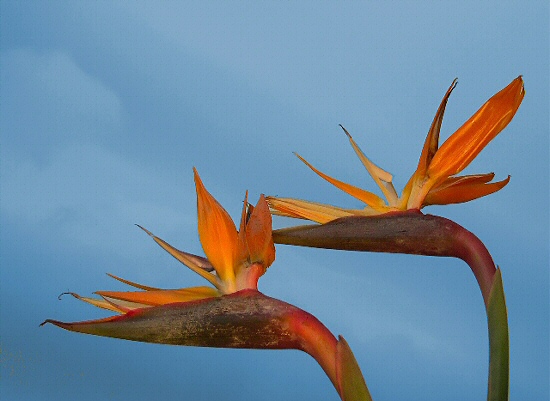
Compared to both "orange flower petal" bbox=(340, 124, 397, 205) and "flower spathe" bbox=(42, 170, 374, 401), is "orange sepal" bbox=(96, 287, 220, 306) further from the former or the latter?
"orange flower petal" bbox=(340, 124, 397, 205)

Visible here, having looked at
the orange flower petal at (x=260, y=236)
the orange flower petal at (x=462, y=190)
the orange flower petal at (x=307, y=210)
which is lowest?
the orange flower petal at (x=260, y=236)

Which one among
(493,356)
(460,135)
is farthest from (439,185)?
(493,356)

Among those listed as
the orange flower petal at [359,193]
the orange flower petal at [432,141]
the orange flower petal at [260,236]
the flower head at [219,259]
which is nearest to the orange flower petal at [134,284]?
the flower head at [219,259]

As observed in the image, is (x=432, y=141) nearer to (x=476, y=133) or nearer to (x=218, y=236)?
(x=476, y=133)

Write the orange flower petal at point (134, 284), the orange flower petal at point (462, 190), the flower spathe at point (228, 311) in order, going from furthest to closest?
the orange flower petal at point (462, 190), the orange flower petal at point (134, 284), the flower spathe at point (228, 311)

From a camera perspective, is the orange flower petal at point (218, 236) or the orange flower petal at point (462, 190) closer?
the orange flower petal at point (218, 236)

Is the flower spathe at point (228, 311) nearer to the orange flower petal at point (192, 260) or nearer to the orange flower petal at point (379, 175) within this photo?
the orange flower petal at point (192, 260)

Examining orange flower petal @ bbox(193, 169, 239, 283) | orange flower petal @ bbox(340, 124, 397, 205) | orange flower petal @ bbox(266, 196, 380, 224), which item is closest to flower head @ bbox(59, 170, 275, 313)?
orange flower petal @ bbox(193, 169, 239, 283)
